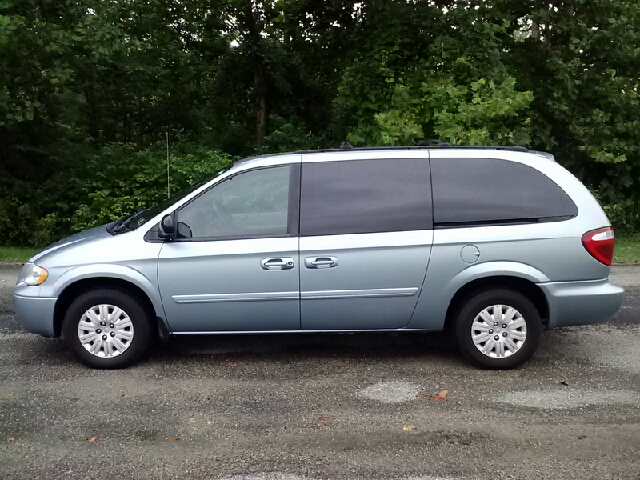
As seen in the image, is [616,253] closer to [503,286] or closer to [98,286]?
[503,286]

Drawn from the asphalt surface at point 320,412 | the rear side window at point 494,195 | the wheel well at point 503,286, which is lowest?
the asphalt surface at point 320,412

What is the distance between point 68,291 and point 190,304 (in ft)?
3.53

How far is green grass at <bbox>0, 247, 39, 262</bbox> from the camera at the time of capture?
12352 mm

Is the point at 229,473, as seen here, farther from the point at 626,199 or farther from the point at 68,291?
the point at 626,199

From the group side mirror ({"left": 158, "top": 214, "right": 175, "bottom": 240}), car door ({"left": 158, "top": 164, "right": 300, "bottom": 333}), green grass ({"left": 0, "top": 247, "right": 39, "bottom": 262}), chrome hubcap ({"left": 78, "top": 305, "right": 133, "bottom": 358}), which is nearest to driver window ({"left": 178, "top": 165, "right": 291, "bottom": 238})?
car door ({"left": 158, "top": 164, "right": 300, "bottom": 333})

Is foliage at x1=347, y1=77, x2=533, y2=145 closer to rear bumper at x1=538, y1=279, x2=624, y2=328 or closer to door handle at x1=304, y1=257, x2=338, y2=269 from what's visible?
rear bumper at x1=538, y1=279, x2=624, y2=328

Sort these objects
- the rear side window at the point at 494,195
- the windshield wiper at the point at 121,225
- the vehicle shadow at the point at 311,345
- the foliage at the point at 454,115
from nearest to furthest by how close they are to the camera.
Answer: the rear side window at the point at 494,195
the windshield wiper at the point at 121,225
the vehicle shadow at the point at 311,345
the foliage at the point at 454,115

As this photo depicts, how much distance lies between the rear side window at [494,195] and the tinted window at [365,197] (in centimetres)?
16

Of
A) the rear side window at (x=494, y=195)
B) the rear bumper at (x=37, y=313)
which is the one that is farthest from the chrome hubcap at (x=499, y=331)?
the rear bumper at (x=37, y=313)

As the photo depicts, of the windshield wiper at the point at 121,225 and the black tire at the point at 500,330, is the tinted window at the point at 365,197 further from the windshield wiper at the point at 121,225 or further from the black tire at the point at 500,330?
the windshield wiper at the point at 121,225

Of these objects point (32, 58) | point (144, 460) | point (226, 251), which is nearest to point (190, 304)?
point (226, 251)

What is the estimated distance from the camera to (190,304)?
19.0 feet

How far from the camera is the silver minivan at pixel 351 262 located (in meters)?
5.75

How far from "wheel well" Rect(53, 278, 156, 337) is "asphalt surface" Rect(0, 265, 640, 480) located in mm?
470
